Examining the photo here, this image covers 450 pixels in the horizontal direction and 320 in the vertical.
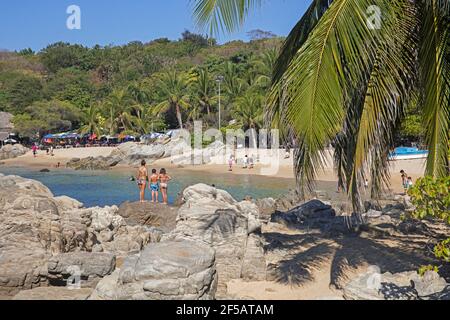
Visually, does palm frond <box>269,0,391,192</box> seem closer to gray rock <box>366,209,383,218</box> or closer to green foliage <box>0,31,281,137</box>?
gray rock <box>366,209,383,218</box>

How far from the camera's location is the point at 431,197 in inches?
163

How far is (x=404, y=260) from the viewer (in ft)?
24.6

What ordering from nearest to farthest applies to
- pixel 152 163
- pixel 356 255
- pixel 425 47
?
pixel 425 47 → pixel 356 255 → pixel 152 163

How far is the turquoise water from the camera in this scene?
79.3 ft

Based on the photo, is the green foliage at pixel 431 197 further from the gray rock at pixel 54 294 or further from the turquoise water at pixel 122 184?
the turquoise water at pixel 122 184

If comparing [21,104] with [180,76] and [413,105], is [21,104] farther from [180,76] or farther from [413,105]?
[413,105]

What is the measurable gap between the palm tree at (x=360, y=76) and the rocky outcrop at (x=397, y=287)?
117 cm

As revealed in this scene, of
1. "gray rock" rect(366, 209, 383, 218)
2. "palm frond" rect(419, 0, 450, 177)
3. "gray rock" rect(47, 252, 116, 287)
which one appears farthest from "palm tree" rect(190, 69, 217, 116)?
"palm frond" rect(419, 0, 450, 177)

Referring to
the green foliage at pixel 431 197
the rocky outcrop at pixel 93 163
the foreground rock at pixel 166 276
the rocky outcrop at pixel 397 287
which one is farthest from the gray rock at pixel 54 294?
the rocky outcrop at pixel 93 163

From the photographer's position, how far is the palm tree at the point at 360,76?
14.9 ft

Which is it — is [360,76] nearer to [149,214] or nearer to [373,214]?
[373,214]

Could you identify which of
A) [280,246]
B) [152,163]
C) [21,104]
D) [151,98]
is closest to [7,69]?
[21,104]

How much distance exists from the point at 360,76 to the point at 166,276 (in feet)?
9.85
